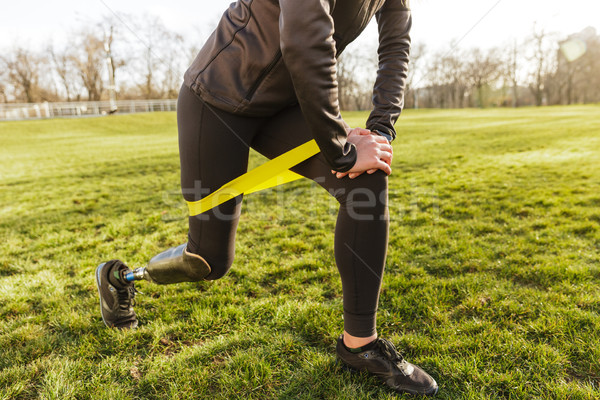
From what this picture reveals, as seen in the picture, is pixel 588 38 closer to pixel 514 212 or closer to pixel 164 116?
pixel 164 116

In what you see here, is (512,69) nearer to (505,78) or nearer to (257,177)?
(505,78)

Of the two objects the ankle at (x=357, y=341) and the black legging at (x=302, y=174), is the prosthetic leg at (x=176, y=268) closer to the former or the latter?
the black legging at (x=302, y=174)

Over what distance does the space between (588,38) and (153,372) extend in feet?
230

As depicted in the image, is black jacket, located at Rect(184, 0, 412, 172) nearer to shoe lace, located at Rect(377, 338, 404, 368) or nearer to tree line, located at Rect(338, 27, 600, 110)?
shoe lace, located at Rect(377, 338, 404, 368)

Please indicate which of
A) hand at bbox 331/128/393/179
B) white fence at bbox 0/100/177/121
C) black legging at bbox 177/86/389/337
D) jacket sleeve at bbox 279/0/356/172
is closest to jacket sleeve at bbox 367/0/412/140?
hand at bbox 331/128/393/179

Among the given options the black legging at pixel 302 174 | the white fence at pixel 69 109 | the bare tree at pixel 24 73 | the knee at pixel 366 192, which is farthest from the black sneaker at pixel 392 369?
the bare tree at pixel 24 73

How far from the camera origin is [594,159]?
8.02 meters

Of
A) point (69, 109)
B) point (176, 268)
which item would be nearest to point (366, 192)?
point (176, 268)

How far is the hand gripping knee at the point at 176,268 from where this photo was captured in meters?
1.97

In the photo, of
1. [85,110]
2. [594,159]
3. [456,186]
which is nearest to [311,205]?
[456,186]

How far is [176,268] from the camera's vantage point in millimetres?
2074

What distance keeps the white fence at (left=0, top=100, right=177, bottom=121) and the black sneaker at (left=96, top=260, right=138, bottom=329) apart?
1577 inches

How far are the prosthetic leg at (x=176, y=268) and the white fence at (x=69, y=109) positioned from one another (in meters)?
40.3

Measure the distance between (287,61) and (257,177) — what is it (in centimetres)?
62
